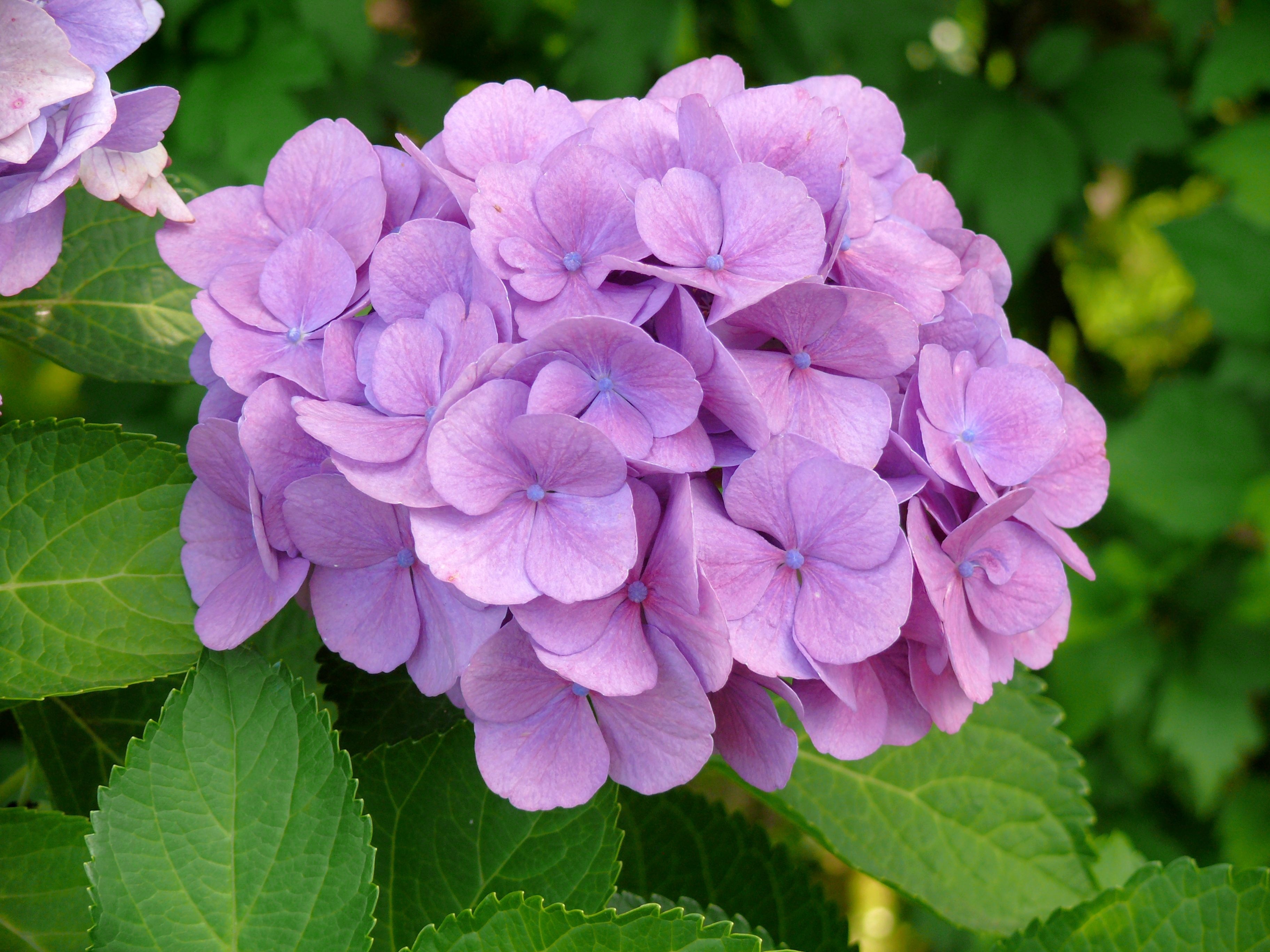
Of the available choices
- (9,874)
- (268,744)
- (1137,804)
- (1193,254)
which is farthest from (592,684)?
(1137,804)

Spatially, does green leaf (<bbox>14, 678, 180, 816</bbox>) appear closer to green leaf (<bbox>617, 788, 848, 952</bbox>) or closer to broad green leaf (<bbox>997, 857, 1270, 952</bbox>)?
green leaf (<bbox>617, 788, 848, 952</bbox>)

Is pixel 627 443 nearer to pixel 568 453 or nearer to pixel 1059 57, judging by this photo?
pixel 568 453

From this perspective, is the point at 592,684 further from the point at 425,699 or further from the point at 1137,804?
the point at 1137,804

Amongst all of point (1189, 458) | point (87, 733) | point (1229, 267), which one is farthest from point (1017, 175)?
point (87, 733)

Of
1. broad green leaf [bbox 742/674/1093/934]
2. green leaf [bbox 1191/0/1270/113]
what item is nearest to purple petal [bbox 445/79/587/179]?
broad green leaf [bbox 742/674/1093/934]

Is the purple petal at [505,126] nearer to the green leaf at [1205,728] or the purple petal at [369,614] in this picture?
the purple petal at [369,614]

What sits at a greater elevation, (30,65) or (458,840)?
(30,65)

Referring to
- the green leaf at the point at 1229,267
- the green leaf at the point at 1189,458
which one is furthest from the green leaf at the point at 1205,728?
the green leaf at the point at 1229,267
